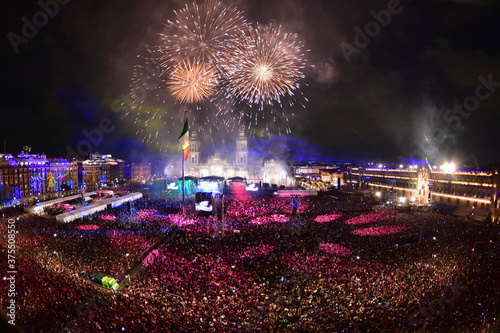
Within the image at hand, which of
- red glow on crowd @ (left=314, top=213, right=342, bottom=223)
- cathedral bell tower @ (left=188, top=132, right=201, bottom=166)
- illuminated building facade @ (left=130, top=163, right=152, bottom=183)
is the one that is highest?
cathedral bell tower @ (left=188, top=132, right=201, bottom=166)

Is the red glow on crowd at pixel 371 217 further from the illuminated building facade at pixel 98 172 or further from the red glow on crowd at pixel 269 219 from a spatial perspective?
the illuminated building facade at pixel 98 172

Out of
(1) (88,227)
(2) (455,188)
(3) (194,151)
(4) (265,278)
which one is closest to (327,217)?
(4) (265,278)

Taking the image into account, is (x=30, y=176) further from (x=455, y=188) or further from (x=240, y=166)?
(x=455, y=188)

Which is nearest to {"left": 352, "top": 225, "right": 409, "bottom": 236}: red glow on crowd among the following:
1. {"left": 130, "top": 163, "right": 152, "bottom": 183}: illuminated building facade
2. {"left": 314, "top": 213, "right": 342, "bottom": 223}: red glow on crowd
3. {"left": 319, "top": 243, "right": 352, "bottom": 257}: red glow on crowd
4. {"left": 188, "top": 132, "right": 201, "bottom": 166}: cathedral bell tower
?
{"left": 319, "top": 243, "right": 352, "bottom": 257}: red glow on crowd

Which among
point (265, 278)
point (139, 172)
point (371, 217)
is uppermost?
point (139, 172)

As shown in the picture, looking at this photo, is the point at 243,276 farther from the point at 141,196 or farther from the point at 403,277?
the point at 141,196

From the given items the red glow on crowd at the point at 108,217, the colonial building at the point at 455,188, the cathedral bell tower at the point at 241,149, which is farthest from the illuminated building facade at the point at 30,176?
the colonial building at the point at 455,188

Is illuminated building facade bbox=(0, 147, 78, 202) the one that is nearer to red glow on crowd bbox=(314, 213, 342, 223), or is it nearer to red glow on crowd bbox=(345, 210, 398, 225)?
red glow on crowd bbox=(314, 213, 342, 223)
